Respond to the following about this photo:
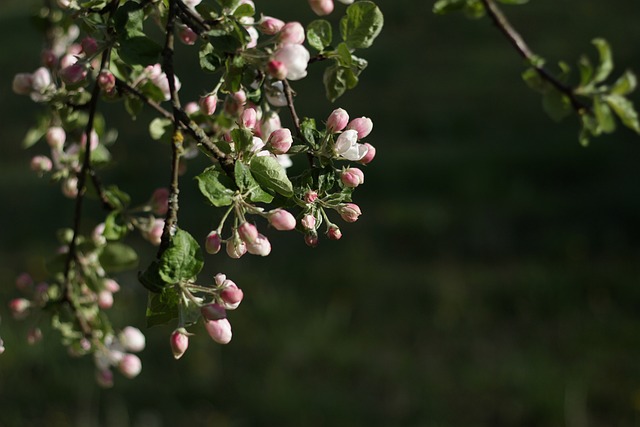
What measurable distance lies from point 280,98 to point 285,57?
0.28 ft

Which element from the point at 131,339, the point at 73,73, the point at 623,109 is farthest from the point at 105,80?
the point at 623,109

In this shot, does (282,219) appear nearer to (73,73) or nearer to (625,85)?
(73,73)

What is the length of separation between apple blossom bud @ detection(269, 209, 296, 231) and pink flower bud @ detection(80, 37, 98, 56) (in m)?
0.19

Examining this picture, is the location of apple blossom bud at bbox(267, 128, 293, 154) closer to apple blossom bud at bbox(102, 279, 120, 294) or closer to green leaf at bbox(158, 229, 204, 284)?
green leaf at bbox(158, 229, 204, 284)

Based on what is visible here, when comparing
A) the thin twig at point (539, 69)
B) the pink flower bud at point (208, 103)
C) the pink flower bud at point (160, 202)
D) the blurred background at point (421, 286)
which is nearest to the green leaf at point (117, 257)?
the pink flower bud at point (160, 202)

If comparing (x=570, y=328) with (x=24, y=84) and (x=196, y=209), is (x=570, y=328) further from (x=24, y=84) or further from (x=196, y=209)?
(x=24, y=84)

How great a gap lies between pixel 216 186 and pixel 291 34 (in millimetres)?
112

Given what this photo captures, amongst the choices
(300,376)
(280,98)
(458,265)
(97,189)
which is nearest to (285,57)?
(280,98)

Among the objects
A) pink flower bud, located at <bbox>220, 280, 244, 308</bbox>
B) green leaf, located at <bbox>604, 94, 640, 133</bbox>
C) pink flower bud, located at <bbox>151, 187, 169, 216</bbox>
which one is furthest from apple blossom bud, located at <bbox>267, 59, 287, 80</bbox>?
green leaf, located at <bbox>604, 94, 640, 133</bbox>

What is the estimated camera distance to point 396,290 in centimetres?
254

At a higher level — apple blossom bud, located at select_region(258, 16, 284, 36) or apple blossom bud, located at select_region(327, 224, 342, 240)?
apple blossom bud, located at select_region(258, 16, 284, 36)

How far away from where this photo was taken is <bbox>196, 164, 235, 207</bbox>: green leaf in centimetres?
49

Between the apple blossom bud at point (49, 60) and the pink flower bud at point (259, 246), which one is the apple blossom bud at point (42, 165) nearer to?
the apple blossom bud at point (49, 60)

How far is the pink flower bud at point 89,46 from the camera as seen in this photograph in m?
0.58
